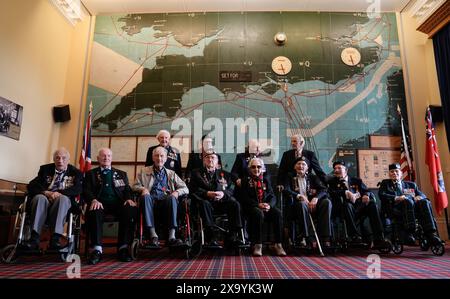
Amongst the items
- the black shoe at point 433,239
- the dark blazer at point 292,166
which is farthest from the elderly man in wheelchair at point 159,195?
the black shoe at point 433,239

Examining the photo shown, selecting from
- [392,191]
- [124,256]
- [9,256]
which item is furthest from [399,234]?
[9,256]

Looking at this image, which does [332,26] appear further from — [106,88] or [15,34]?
[15,34]

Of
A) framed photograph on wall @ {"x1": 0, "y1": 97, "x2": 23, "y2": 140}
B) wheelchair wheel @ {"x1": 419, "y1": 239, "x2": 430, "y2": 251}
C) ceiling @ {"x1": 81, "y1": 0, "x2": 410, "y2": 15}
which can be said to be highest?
ceiling @ {"x1": 81, "y1": 0, "x2": 410, "y2": 15}

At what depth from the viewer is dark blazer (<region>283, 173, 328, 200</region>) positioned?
3445mm

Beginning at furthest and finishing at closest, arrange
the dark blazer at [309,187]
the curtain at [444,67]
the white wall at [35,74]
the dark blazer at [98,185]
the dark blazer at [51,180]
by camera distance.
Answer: the curtain at [444,67] < the white wall at [35,74] < the dark blazer at [309,187] < the dark blazer at [98,185] < the dark blazer at [51,180]

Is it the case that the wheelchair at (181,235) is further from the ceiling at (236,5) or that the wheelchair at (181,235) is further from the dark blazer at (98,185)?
the ceiling at (236,5)

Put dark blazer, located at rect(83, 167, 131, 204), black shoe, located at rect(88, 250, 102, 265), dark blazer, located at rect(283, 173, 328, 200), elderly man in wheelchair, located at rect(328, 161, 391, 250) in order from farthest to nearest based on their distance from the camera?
dark blazer, located at rect(283, 173, 328, 200) → elderly man in wheelchair, located at rect(328, 161, 391, 250) → dark blazer, located at rect(83, 167, 131, 204) → black shoe, located at rect(88, 250, 102, 265)

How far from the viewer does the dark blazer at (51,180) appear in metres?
2.88

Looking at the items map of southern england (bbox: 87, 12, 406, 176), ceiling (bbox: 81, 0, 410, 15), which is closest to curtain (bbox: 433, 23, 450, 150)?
map of southern england (bbox: 87, 12, 406, 176)

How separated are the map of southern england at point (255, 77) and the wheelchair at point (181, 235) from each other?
6.23 feet

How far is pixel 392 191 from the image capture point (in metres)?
3.57

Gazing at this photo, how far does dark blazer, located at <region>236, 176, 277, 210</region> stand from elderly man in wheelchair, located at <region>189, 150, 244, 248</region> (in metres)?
0.15

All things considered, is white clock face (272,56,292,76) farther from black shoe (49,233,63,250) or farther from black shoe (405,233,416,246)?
black shoe (49,233,63,250)

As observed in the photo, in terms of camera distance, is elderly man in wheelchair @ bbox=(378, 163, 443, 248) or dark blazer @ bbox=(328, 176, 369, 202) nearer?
elderly man in wheelchair @ bbox=(378, 163, 443, 248)
